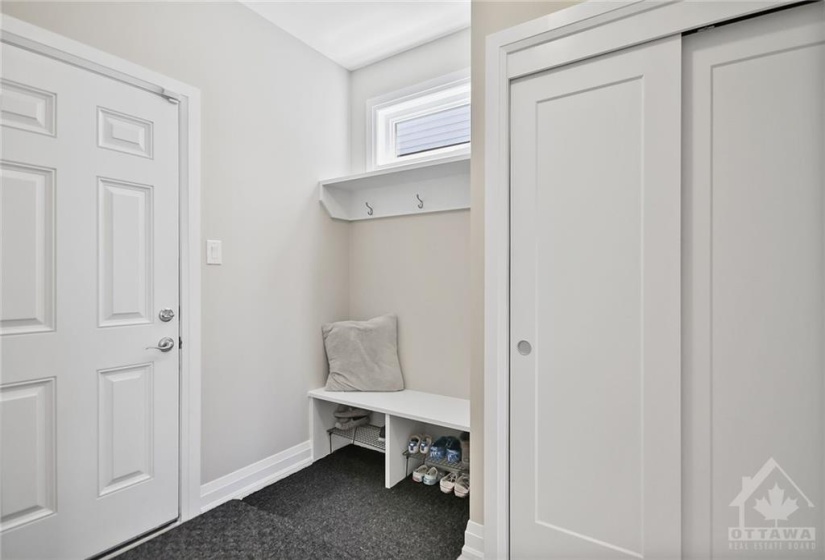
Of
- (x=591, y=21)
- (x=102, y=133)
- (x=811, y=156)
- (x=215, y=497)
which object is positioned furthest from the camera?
(x=215, y=497)

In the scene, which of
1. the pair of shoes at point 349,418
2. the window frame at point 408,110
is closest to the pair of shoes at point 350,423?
the pair of shoes at point 349,418

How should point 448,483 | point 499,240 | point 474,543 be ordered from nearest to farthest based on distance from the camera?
1. point 499,240
2. point 474,543
3. point 448,483

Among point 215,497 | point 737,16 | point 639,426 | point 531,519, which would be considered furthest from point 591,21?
point 215,497

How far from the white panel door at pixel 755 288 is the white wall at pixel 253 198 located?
190cm

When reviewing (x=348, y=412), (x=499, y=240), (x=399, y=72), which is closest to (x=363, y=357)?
(x=348, y=412)

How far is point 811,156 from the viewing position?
3.64ft

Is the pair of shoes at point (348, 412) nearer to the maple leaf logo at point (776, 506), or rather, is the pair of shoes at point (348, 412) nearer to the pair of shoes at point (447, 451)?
the pair of shoes at point (447, 451)

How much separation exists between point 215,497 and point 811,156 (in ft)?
8.38

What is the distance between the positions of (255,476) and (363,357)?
32.7 inches

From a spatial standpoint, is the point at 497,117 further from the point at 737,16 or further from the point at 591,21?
the point at 737,16

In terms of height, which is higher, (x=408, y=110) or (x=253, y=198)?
(x=408, y=110)

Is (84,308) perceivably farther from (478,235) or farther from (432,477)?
(432,477)

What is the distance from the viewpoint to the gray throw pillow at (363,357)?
8.27ft

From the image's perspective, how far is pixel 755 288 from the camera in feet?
3.86
